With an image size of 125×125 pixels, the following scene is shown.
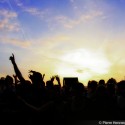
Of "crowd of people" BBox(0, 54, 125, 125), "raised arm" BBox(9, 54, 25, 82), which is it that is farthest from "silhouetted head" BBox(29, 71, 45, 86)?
"raised arm" BBox(9, 54, 25, 82)

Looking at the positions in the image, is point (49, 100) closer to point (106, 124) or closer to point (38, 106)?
point (38, 106)

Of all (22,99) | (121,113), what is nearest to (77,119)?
(121,113)

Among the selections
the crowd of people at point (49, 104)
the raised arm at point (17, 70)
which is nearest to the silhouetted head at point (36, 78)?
the crowd of people at point (49, 104)

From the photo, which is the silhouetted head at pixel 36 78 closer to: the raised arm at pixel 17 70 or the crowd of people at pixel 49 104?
the crowd of people at pixel 49 104

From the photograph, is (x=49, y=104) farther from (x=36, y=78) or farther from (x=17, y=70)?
(x=17, y=70)

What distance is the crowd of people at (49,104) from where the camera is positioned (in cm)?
708

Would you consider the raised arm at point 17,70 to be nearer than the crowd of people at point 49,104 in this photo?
No

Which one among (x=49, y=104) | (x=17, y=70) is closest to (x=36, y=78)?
(x=49, y=104)

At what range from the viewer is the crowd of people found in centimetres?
708

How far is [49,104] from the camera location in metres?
6.97

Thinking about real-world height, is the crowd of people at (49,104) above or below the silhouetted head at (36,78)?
below

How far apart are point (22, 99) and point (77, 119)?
2361mm

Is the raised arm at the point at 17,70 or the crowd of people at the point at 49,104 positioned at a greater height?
the raised arm at the point at 17,70

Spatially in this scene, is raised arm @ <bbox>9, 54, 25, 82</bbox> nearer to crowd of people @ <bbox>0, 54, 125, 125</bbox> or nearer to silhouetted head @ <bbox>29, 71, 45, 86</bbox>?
crowd of people @ <bbox>0, 54, 125, 125</bbox>
